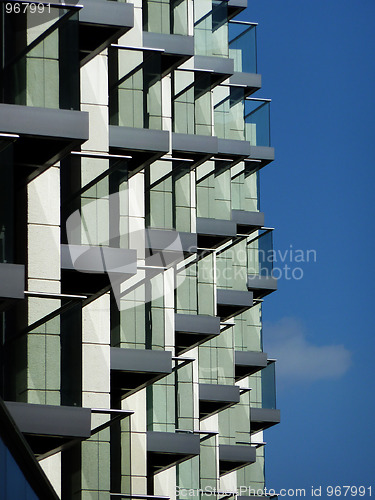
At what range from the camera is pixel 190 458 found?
20422mm

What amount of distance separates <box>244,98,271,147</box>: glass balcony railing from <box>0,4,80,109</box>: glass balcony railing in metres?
12.1

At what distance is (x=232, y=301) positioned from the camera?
25.5m

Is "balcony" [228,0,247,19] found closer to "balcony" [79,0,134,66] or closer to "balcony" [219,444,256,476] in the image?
"balcony" [219,444,256,476]

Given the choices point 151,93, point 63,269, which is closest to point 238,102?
point 151,93

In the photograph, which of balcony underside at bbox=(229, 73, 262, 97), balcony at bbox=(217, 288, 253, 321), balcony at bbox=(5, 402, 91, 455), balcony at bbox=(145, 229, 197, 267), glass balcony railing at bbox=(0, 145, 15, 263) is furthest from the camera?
balcony underside at bbox=(229, 73, 262, 97)

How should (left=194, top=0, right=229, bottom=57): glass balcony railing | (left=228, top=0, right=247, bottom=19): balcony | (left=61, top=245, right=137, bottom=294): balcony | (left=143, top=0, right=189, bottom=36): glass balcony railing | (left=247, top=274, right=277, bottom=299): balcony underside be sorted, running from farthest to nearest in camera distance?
(left=228, top=0, right=247, bottom=19): balcony, (left=247, top=274, right=277, bottom=299): balcony underside, (left=194, top=0, right=229, bottom=57): glass balcony railing, (left=143, top=0, right=189, bottom=36): glass balcony railing, (left=61, top=245, right=137, bottom=294): balcony

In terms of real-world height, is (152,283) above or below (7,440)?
above

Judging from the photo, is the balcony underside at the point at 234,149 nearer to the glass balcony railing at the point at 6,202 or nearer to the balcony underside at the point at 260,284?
the balcony underside at the point at 260,284

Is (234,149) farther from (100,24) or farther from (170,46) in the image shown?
(100,24)

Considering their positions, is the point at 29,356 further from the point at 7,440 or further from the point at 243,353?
the point at 243,353

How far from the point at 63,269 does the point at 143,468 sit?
4.29 meters

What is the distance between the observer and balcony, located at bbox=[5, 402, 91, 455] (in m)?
12.6

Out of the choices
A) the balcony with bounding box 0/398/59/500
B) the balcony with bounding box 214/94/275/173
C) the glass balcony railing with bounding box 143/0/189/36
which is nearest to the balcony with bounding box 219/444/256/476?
the balcony with bounding box 214/94/275/173

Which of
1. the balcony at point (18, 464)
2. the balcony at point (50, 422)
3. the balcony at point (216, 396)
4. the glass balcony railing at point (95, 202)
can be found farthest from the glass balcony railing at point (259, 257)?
the balcony at point (18, 464)
